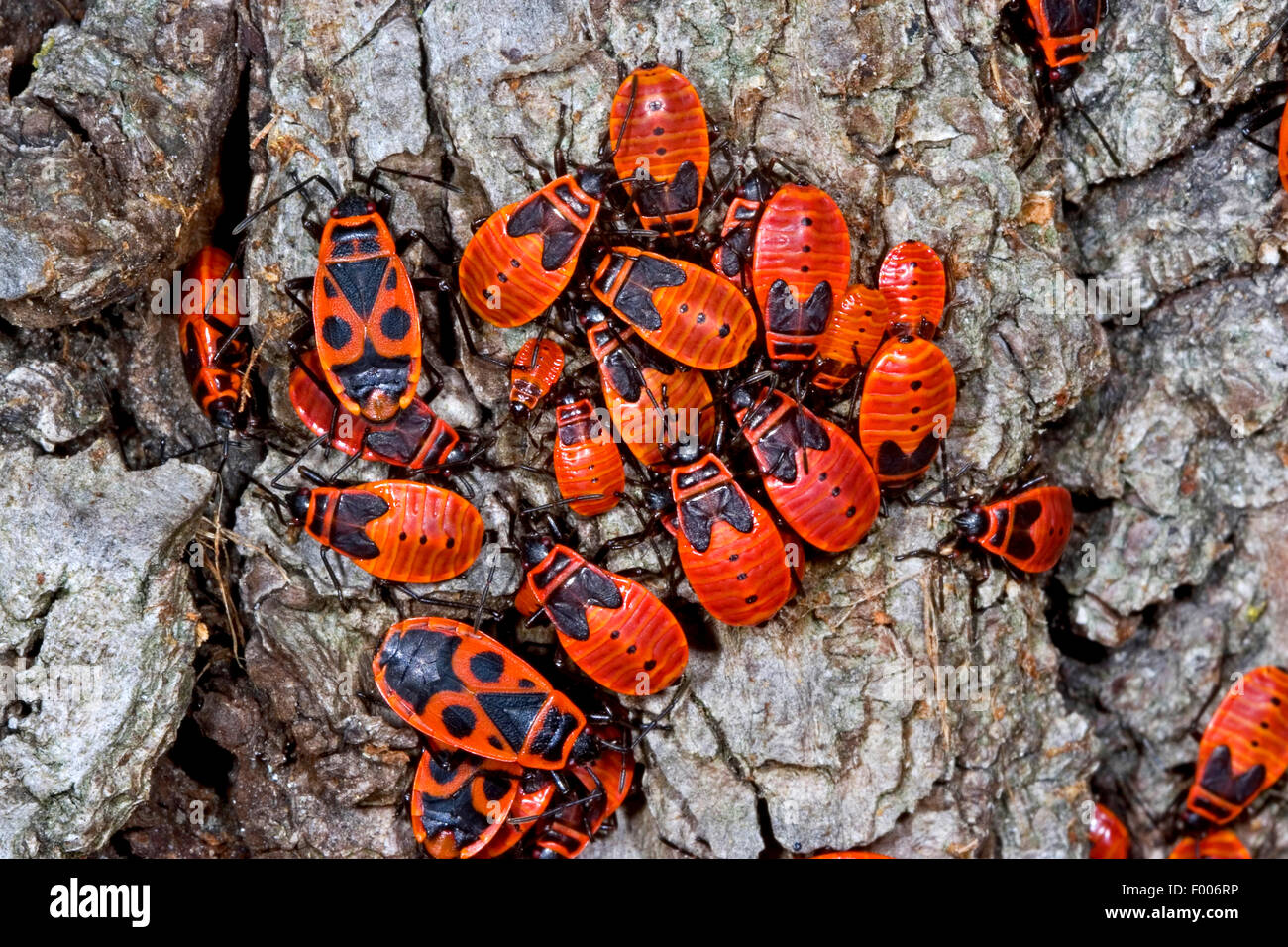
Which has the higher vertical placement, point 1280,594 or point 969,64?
point 969,64

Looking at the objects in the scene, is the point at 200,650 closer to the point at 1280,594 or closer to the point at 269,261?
the point at 269,261

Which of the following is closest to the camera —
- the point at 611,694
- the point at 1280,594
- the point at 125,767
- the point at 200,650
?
the point at 125,767

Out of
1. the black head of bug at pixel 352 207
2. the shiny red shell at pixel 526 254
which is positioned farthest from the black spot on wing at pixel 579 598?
the black head of bug at pixel 352 207

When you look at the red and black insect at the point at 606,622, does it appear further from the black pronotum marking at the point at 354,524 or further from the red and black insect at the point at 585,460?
the black pronotum marking at the point at 354,524

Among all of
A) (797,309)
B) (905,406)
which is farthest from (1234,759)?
(797,309)

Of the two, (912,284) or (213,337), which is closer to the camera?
(912,284)

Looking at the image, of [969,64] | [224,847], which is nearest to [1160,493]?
[969,64]

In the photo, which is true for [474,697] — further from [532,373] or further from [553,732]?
[532,373]
